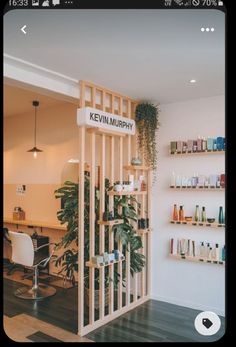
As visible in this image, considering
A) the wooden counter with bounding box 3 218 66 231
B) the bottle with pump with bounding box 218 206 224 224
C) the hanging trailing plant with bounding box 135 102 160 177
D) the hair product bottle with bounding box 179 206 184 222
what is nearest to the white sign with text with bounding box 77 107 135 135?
the hanging trailing plant with bounding box 135 102 160 177

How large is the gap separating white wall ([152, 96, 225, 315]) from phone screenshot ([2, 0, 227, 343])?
12mm

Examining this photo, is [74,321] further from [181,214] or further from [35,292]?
[181,214]

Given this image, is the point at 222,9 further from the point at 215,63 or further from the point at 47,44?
the point at 215,63

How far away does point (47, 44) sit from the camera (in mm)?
1942

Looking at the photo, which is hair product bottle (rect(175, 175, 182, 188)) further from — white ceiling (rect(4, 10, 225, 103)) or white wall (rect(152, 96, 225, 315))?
white ceiling (rect(4, 10, 225, 103))

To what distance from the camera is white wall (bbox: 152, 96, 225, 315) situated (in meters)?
3.21

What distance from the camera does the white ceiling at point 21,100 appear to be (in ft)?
12.3

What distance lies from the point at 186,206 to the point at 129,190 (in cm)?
76

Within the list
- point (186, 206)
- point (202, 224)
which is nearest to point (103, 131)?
point (186, 206)

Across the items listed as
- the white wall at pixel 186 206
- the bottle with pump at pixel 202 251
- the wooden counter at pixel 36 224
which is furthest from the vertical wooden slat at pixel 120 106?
the wooden counter at pixel 36 224

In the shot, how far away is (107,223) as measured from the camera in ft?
9.47

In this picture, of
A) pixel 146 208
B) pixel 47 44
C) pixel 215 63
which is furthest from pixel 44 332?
pixel 215 63

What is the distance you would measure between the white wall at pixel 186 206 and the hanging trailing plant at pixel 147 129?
8 centimetres
